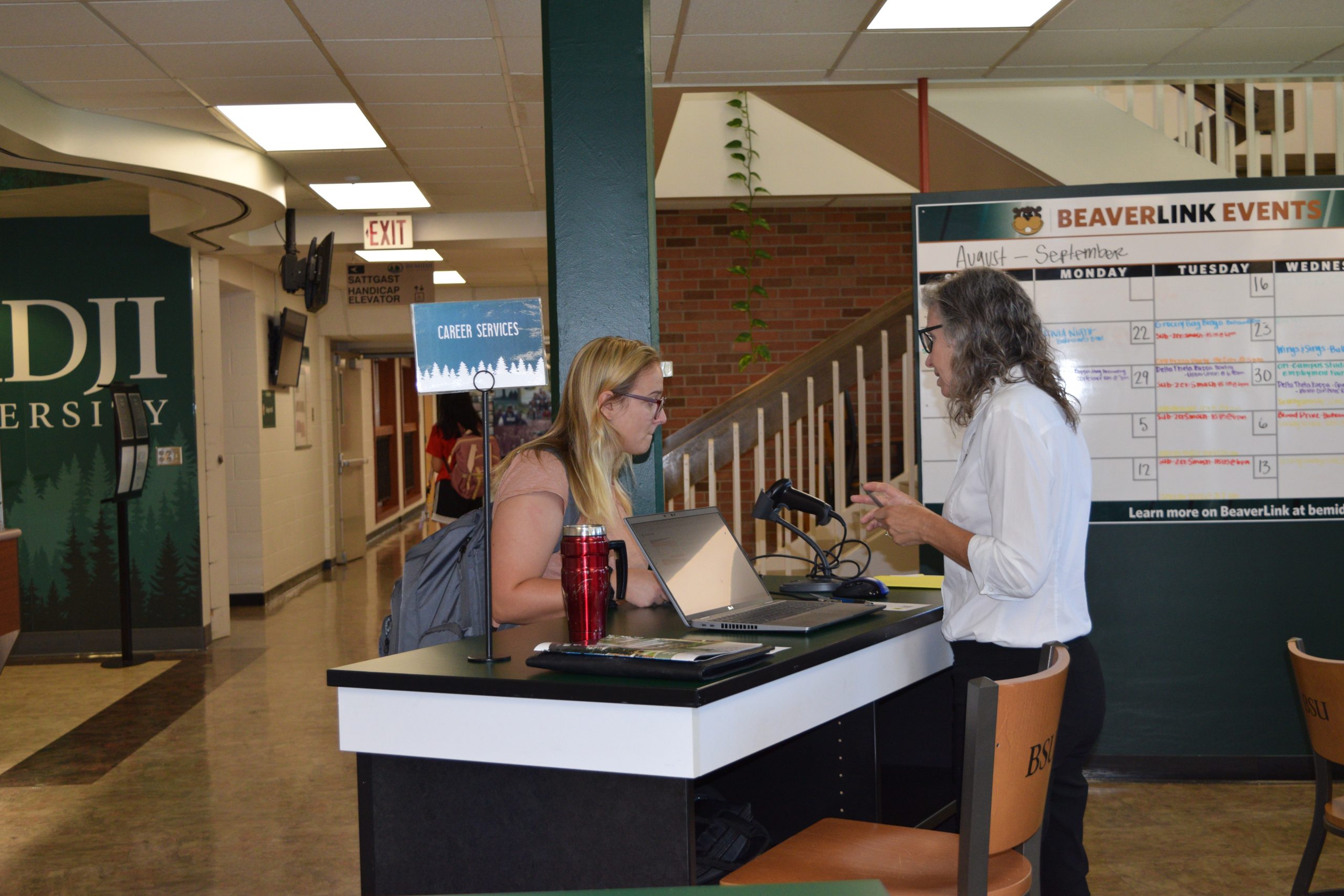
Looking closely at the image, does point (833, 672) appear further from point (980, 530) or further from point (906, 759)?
point (906, 759)

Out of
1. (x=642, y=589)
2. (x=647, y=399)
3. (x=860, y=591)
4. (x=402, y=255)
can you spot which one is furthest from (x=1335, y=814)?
(x=402, y=255)

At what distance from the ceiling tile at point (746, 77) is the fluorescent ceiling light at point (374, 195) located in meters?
2.79

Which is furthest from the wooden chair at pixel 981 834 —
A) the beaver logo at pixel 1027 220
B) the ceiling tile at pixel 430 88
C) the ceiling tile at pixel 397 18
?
the ceiling tile at pixel 430 88

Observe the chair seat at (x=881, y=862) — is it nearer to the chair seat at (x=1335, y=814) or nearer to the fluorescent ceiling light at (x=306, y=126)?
the chair seat at (x=1335, y=814)

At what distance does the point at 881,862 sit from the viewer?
1.91m

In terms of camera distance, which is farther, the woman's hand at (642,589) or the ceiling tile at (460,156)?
the ceiling tile at (460,156)

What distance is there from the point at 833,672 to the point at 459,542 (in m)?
0.81

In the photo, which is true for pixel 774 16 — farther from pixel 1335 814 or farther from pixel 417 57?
pixel 1335 814

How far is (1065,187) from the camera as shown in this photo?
4086 mm

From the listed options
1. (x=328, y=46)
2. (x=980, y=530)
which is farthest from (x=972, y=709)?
(x=328, y=46)

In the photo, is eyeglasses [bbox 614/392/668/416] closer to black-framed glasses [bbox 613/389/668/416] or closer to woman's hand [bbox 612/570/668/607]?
black-framed glasses [bbox 613/389/668/416]

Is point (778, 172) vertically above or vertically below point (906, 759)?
above

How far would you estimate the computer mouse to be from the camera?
2561 millimetres

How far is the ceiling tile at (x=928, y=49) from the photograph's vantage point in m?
4.26
